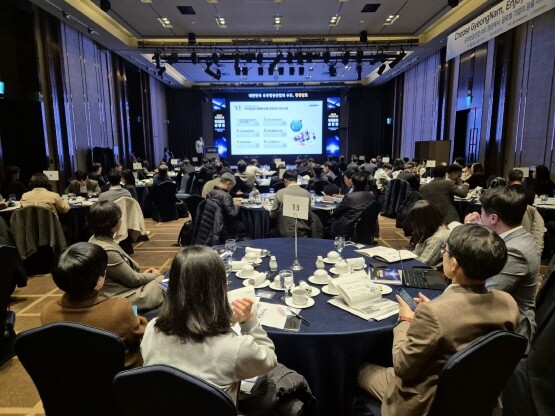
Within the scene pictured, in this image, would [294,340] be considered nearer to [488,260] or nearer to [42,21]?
[488,260]

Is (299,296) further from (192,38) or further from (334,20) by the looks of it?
(192,38)

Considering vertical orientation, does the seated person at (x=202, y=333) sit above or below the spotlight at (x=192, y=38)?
below

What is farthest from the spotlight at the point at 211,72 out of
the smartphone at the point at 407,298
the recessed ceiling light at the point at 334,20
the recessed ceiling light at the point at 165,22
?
the smartphone at the point at 407,298

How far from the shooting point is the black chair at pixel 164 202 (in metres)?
7.58

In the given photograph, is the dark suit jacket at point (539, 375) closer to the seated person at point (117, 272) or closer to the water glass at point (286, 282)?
the water glass at point (286, 282)

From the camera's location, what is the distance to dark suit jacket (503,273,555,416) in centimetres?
159

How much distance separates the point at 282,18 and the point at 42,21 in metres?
5.05

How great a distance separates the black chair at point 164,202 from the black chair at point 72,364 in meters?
6.30

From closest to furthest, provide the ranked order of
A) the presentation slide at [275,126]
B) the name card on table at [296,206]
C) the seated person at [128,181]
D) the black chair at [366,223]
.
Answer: the name card on table at [296,206] → the black chair at [366,223] → the seated person at [128,181] → the presentation slide at [275,126]

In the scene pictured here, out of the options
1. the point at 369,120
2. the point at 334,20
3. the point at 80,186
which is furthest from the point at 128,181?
the point at 369,120

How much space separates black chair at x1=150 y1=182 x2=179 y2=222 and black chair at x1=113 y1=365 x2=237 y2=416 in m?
6.67

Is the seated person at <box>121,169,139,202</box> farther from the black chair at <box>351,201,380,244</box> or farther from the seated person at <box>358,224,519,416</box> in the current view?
the seated person at <box>358,224,519,416</box>

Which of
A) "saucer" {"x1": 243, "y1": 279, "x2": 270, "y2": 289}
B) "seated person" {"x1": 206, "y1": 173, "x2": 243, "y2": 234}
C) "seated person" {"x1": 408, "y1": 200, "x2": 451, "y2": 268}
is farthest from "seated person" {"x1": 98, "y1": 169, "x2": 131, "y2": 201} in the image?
"seated person" {"x1": 408, "y1": 200, "x2": 451, "y2": 268}

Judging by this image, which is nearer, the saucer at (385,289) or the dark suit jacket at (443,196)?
Answer: the saucer at (385,289)
